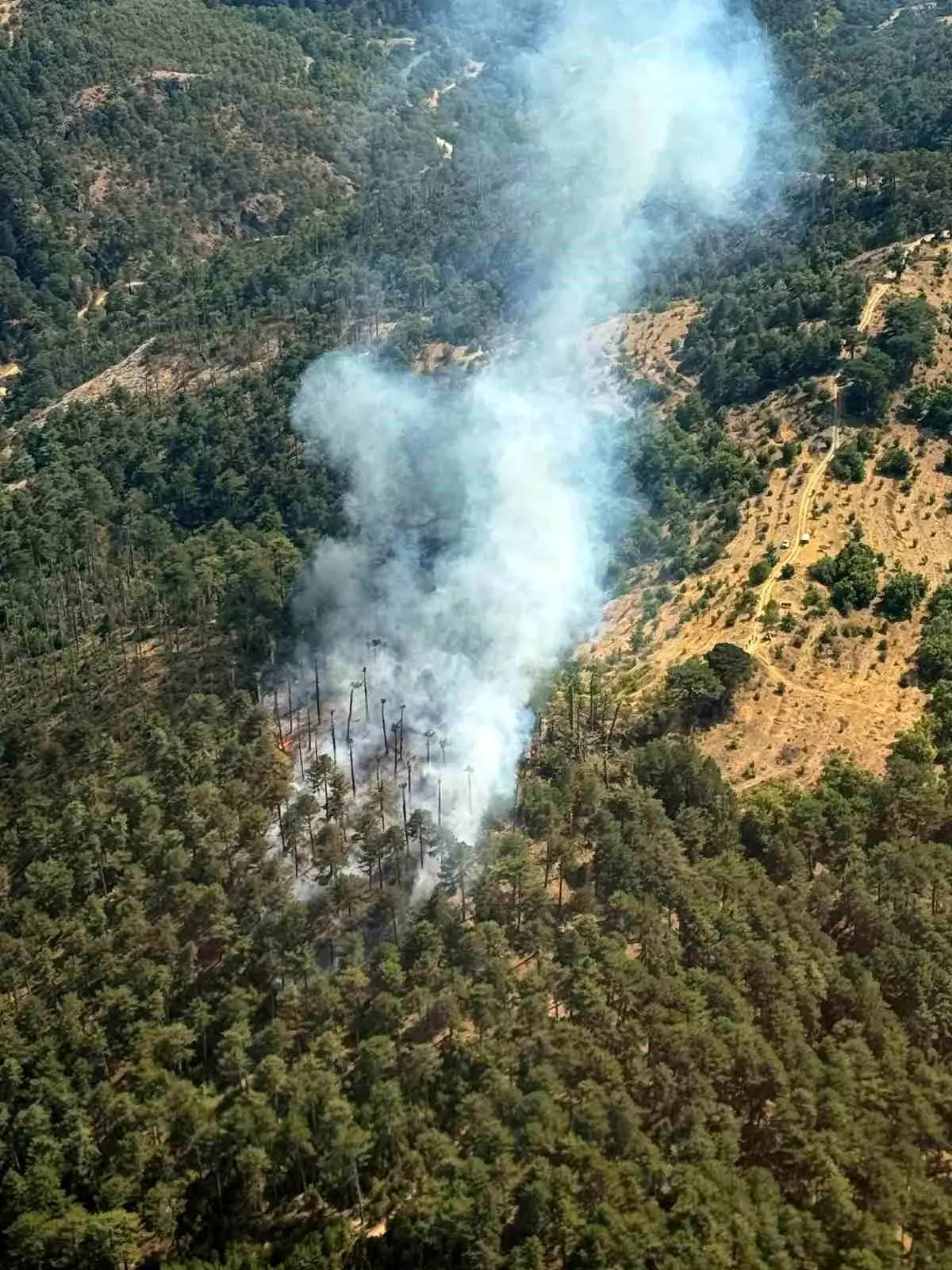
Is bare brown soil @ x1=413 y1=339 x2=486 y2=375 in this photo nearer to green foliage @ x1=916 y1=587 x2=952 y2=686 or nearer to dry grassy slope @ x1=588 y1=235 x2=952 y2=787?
dry grassy slope @ x1=588 y1=235 x2=952 y2=787

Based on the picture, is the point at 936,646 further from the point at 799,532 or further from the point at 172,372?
the point at 172,372

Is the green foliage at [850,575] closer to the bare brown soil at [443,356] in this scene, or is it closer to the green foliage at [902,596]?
the green foliage at [902,596]

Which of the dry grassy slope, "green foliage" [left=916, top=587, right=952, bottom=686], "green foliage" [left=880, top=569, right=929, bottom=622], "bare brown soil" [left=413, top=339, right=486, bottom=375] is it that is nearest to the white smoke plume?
"bare brown soil" [left=413, top=339, right=486, bottom=375]

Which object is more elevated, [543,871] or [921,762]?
[921,762]

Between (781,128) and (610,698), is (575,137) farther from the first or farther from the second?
(610,698)

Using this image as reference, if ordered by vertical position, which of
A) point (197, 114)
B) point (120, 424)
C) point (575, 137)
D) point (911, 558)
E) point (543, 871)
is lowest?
point (543, 871)

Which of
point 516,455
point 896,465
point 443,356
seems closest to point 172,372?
point 443,356

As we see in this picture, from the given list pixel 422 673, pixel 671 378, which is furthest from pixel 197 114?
pixel 422 673

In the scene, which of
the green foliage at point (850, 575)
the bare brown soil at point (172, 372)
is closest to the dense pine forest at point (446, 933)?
the green foliage at point (850, 575)
